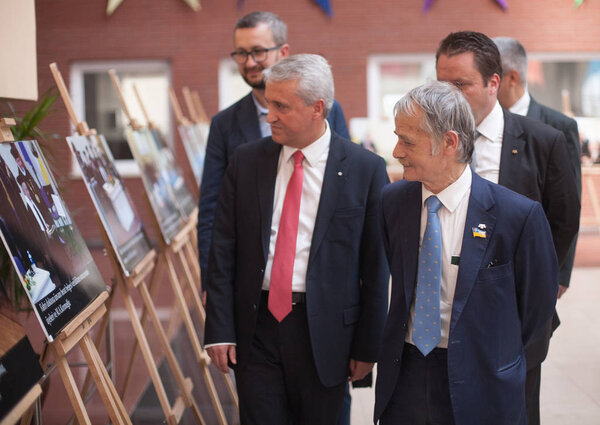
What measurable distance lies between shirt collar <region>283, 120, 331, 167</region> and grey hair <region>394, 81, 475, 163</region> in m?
0.49

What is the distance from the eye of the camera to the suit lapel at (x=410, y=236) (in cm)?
Answer: 198

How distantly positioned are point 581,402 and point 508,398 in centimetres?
224

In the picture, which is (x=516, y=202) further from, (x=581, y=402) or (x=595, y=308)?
(x=595, y=308)

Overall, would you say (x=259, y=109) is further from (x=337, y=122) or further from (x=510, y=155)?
(x=510, y=155)

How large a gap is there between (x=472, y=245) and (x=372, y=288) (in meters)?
0.53

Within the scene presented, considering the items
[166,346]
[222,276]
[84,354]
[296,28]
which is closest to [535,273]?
[222,276]

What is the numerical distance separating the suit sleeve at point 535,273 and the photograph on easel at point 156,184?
7.46ft

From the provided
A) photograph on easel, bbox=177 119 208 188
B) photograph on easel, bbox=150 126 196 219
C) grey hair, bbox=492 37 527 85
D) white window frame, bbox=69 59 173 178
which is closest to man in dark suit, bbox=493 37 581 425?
grey hair, bbox=492 37 527 85

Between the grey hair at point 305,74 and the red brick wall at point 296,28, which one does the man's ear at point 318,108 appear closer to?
the grey hair at point 305,74

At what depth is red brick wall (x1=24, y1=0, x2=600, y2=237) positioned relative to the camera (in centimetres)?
1016

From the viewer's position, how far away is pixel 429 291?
1.93 metres

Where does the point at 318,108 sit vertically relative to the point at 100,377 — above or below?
above

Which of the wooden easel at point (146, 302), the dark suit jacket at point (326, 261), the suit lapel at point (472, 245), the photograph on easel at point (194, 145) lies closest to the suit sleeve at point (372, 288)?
the dark suit jacket at point (326, 261)

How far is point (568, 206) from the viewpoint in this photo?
2.49 meters
